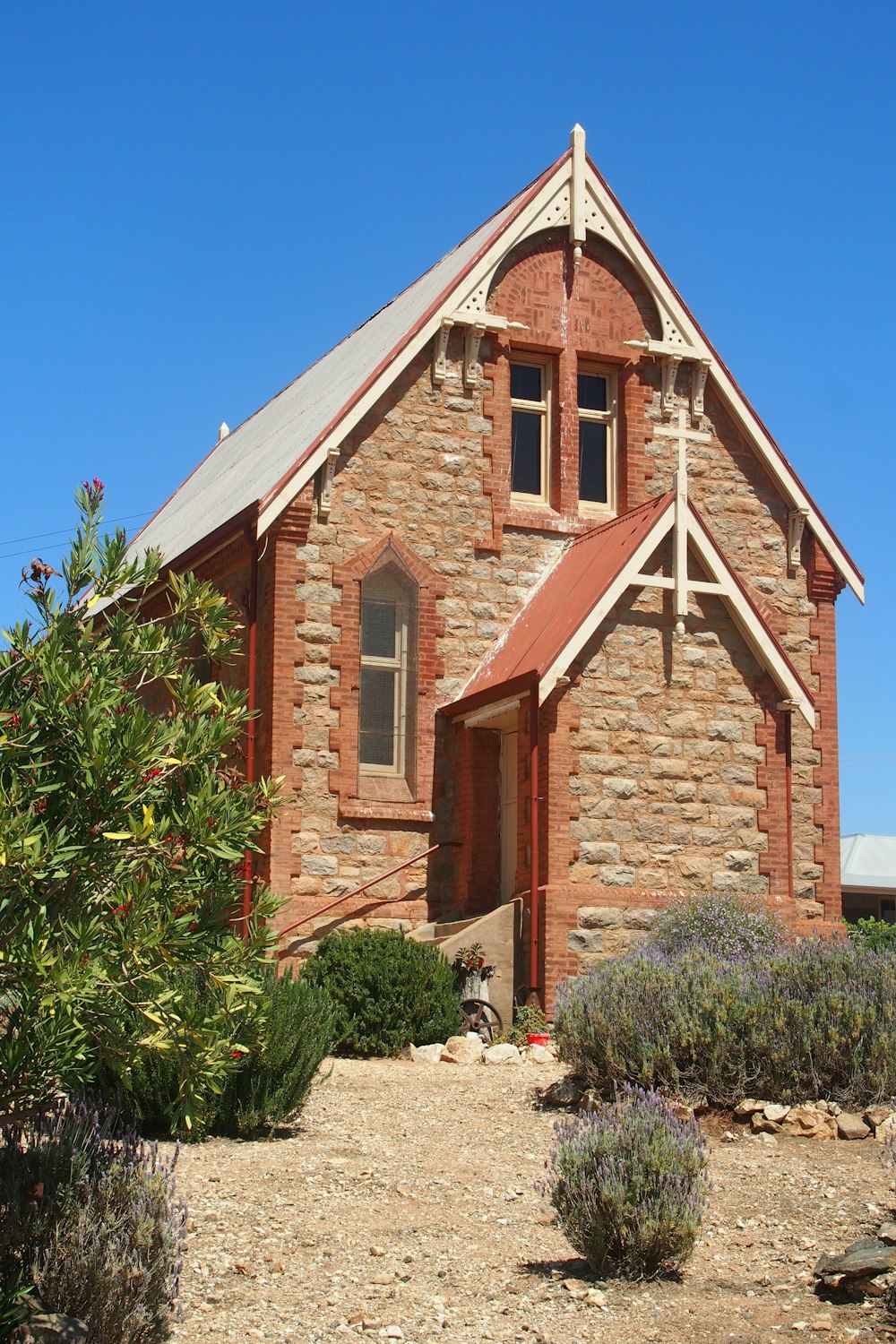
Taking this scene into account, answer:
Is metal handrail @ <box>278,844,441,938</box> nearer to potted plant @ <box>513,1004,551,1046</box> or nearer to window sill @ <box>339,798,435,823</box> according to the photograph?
window sill @ <box>339,798,435,823</box>

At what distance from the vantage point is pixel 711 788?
58.8ft

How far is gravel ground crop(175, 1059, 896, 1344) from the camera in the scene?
26.0 ft

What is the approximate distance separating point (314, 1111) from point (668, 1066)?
2.72 metres

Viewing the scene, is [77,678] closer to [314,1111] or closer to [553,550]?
[314,1111]

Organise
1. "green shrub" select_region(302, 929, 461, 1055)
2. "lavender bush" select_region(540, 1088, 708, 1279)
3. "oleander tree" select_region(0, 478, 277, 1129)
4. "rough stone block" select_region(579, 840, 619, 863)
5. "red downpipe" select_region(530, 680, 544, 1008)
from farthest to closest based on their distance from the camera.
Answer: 1. "rough stone block" select_region(579, 840, 619, 863)
2. "red downpipe" select_region(530, 680, 544, 1008)
3. "green shrub" select_region(302, 929, 461, 1055)
4. "lavender bush" select_region(540, 1088, 708, 1279)
5. "oleander tree" select_region(0, 478, 277, 1129)

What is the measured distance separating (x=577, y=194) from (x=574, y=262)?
2.77 ft

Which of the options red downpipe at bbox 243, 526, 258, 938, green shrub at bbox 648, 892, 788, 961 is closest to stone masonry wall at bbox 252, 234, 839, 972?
red downpipe at bbox 243, 526, 258, 938

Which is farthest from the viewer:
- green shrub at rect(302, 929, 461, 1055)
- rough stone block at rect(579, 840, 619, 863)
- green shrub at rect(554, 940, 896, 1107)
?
rough stone block at rect(579, 840, 619, 863)

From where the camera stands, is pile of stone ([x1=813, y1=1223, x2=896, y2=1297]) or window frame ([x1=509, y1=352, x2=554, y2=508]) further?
window frame ([x1=509, y1=352, x2=554, y2=508])

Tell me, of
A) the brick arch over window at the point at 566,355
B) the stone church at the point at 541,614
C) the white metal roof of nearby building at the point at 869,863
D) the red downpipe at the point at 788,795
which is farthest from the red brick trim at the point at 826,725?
the white metal roof of nearby building at the point at 869,863

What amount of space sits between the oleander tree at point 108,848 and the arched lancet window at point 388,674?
10.8m

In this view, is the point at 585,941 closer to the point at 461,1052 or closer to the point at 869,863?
the point at 461,1052

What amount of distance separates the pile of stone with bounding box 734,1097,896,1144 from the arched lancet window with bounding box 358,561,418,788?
807cm

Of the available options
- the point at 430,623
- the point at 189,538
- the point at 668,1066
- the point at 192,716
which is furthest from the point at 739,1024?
the point at 189,538
